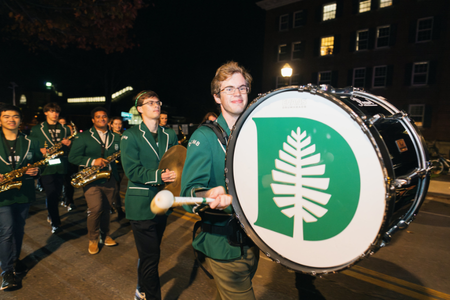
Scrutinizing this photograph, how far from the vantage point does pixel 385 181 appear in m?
1.19

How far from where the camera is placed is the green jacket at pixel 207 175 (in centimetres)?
171

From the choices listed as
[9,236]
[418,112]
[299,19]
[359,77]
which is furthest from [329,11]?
[9,236]

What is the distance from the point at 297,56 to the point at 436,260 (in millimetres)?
23717

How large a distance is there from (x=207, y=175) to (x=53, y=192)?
475cm

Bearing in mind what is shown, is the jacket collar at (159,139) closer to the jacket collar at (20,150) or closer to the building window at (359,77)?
the jacket collar at (20,150)

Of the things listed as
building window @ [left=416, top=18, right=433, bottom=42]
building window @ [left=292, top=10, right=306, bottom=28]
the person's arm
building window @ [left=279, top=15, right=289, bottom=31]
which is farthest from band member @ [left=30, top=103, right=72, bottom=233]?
building window @ [left=279, top=15, right=289, bottom=31]

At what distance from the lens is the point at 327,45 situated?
76.5ft

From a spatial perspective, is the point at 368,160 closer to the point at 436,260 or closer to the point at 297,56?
the point at 436,260

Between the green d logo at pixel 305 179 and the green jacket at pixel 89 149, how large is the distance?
142 inches

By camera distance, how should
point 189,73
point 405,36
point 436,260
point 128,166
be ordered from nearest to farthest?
point 128,166 → point 436,260 → point 405,36 → point 189,73

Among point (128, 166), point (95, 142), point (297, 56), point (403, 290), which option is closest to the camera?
point (128, 166)

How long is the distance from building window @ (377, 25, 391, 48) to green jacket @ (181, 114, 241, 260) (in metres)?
23.5

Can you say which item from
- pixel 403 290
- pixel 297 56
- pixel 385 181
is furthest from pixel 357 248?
pixel 297 56

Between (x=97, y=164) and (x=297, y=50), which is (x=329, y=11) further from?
(x=97, y=164)
